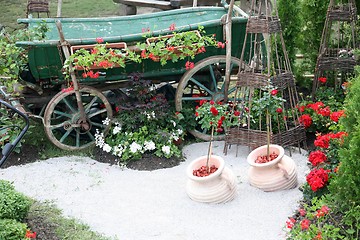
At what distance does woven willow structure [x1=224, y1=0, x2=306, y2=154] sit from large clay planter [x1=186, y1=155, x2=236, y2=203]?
0.82 metres

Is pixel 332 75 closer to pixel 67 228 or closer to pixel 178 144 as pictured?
pixel 178 144

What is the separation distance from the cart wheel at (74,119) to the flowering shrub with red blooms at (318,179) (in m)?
2.33

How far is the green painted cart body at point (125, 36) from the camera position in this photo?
5.25 metres

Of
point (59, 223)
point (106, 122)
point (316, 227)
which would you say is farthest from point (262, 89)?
point (59, 223)

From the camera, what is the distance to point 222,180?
15.1 ft

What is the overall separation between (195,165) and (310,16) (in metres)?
2.77

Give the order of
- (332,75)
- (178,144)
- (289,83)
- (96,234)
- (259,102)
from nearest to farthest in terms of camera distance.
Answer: (96,234), (259,102), (289,83), (178,144), (332,75)

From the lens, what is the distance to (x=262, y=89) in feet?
16.9

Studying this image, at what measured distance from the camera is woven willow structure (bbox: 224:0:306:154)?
16.9 feet

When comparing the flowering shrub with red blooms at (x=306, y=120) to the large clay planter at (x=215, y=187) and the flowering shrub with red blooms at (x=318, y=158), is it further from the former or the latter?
the large clay planter at (x=215, y=187)

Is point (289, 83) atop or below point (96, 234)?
atop

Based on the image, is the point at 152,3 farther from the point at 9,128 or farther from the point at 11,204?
the point at 11,204

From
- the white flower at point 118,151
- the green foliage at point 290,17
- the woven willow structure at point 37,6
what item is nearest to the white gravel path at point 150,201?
the white flower at point 118,151

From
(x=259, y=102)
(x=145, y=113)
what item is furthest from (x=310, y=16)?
(x=145, y=113)
